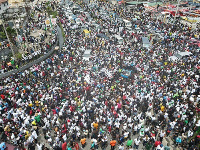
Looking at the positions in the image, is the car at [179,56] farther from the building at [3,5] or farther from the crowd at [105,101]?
the building at [3,5]

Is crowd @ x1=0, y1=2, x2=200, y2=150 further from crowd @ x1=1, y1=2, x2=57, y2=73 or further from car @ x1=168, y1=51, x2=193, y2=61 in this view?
crowd @ x1=1, y1=2, x2=57, y2=73

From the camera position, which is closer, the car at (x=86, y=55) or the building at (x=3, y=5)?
the car at (x=86, y=55)

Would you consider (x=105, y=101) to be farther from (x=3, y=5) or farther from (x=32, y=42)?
(x=3, y=5)

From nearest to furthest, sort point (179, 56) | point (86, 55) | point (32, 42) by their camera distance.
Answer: point (179, 56)
point (86, 55)
point (32, 42)

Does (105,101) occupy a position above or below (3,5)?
below

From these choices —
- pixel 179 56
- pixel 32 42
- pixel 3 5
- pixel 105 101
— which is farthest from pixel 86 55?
pixel 3 5

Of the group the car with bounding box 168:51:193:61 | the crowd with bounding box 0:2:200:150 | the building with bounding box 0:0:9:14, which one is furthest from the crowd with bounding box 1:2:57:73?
the car with bounding box 168:51:193:61

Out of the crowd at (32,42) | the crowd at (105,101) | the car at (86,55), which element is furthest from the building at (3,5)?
the car at (86,55)

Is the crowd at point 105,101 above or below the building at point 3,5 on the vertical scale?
below
